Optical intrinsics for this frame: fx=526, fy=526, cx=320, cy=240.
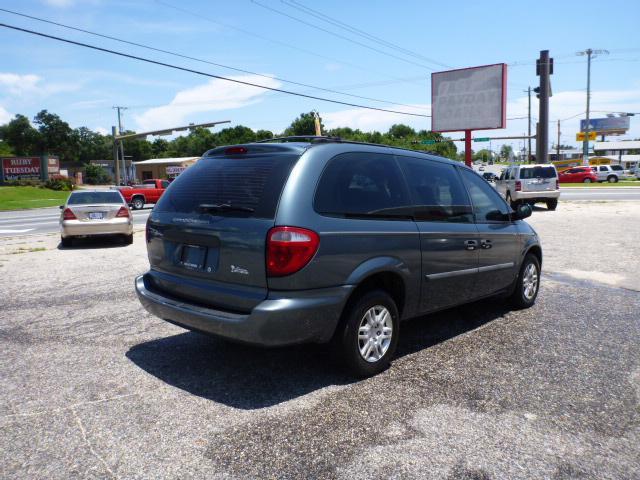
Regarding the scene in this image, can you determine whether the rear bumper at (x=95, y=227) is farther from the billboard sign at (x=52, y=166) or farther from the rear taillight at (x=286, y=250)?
the billboard sign at (x=52, y=166)

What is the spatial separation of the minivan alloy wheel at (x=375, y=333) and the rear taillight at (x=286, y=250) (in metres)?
0.78

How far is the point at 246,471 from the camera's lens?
2832 mm

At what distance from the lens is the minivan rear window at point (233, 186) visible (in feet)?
12.2

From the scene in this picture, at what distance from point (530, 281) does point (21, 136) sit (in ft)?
341

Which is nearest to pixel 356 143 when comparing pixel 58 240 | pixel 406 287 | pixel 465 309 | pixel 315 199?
pixel 315 199

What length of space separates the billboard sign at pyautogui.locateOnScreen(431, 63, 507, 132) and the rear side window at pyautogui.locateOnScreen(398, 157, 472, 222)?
26623mm

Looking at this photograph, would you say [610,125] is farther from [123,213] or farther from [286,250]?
[286,250]

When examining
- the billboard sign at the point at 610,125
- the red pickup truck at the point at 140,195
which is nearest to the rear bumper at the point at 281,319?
the red pickup truck at the point at 140,195

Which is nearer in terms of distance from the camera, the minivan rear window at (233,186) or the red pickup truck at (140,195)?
the minivan rear window at (233,186)

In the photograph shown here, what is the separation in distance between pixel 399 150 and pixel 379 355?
183 centimetres

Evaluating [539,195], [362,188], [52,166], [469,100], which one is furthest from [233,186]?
[52,166]

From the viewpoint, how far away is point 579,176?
49562 millimetres

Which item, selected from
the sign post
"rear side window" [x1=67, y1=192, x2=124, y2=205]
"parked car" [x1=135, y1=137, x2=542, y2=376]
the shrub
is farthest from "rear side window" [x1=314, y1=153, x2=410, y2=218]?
the shrub

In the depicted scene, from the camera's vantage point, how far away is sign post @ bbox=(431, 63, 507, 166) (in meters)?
29.4
